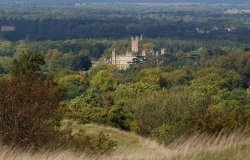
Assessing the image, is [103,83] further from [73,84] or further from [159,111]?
[159,111]

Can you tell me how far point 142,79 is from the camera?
50.0 meters

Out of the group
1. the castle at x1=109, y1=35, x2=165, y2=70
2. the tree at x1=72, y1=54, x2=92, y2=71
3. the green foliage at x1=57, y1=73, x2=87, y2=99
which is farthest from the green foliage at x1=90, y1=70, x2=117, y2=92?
the castle at x1=109, y1=35, x2=165, y2=70

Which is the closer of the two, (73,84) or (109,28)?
(73,84)

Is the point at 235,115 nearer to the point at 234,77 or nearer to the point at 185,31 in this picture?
the point at 234,77

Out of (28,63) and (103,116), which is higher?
(28,63)

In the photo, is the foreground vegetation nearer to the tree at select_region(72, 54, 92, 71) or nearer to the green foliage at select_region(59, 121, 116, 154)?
the green foliage at select_region(59, 121, 116, 154)

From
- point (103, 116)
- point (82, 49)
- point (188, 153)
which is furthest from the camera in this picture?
point (82, 49)

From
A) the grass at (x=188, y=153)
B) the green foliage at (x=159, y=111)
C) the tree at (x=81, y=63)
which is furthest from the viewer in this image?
the tree at (x=81, y=63)

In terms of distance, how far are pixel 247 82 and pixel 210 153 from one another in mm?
52291

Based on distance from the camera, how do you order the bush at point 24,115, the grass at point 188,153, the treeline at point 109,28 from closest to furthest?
the grass at point 188,153, the bush at point 24,115, the treeline at point 109,28

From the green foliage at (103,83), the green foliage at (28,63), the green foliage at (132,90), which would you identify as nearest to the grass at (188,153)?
the green foliage at (28,63)

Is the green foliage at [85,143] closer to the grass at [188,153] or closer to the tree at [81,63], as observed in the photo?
the grass at [188,153]

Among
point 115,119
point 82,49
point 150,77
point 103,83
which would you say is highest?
point 115,119

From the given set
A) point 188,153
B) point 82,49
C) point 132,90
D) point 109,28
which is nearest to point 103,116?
point 188,153
